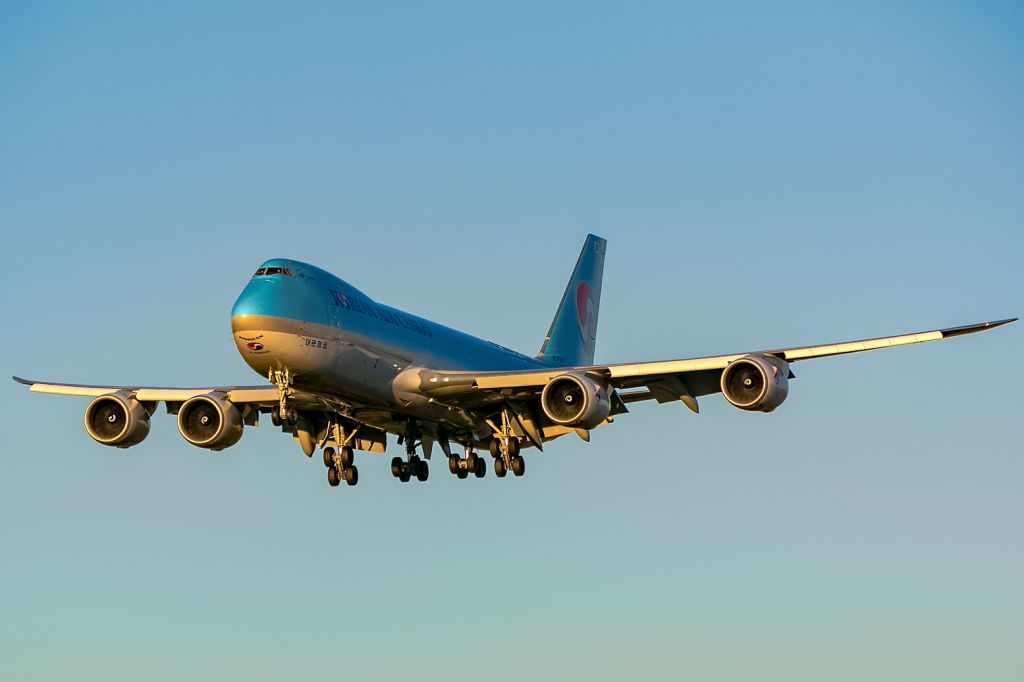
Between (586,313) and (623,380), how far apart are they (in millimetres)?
20226

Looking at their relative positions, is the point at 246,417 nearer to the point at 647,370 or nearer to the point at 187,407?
the point at 187,407

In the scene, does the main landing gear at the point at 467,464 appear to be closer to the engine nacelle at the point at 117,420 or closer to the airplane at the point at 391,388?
the airplane at the point at 391,388

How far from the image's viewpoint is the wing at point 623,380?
48.6 meters

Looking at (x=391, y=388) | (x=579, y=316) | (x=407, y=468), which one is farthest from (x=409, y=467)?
(x=579, y=316)

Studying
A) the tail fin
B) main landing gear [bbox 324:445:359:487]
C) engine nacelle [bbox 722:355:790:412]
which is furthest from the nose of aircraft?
the tail fin

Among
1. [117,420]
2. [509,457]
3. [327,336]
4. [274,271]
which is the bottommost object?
[509,457]

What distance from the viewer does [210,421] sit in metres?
53.5

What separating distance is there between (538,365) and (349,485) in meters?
10.1

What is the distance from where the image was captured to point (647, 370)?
1955 inches

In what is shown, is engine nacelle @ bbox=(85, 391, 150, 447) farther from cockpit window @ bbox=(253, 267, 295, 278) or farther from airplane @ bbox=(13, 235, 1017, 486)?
cockpit window @ bbox=(253, 267, 295, 278)

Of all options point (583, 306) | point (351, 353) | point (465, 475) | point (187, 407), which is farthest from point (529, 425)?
point (583, 306)

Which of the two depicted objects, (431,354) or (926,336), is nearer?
(926,336)

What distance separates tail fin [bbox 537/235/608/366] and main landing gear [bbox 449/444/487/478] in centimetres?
877

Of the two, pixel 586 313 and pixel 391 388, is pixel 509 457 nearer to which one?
pixel 391 388
